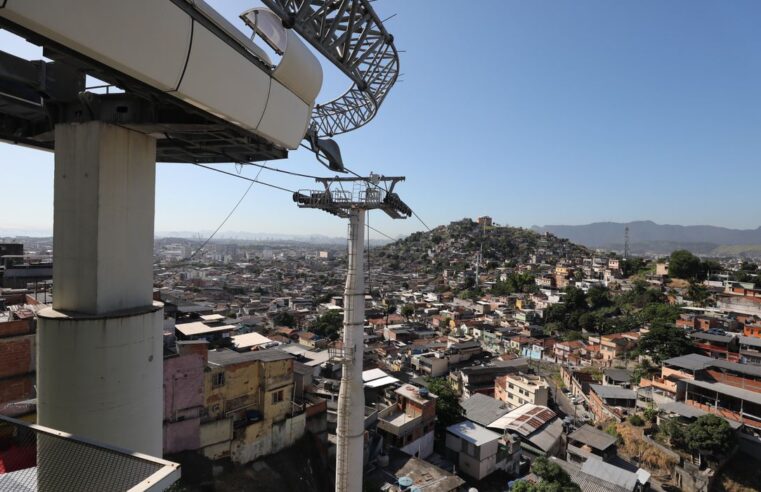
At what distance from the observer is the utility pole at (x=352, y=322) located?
7.54 meters

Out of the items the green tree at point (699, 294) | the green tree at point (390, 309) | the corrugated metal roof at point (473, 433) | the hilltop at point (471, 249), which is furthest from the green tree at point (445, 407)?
the hilltop at point (471, 249)

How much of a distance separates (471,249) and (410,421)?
66047 millimetres

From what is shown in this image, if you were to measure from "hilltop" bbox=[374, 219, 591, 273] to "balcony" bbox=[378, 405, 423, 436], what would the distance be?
52.8 metres

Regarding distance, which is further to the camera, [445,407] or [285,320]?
[285,320]

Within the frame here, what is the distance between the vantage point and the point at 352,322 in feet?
25.6

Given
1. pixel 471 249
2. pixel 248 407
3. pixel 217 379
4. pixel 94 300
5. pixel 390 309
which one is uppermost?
pixel 94 300

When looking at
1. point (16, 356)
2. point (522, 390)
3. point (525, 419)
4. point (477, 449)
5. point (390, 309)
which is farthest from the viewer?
point (390, 309)

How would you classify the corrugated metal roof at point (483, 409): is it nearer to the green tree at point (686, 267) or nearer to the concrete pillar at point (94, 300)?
the concrete pillar at point (94, 300)

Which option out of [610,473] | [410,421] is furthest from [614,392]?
[410,421]

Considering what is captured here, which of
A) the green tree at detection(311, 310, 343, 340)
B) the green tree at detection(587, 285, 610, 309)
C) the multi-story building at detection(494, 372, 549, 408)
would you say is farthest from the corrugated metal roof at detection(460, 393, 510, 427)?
the green tree at detection(587, 285, 610, 309)

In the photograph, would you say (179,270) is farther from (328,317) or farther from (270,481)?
(270,481)

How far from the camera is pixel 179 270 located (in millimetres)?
79438

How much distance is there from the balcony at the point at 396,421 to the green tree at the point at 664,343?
15373 millimetres

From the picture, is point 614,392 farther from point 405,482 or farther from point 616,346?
point 405,482
